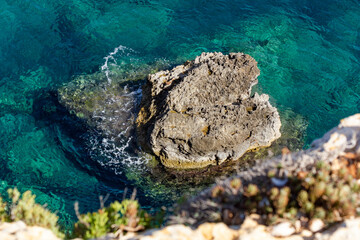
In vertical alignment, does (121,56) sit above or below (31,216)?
above

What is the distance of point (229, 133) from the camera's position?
1154 centimetres

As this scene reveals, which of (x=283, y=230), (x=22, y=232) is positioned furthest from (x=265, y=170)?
(x=22, y=232)

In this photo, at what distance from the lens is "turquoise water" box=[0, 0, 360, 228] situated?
12.4 m

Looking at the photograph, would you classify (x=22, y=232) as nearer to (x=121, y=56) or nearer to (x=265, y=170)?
(x=265, y=170)

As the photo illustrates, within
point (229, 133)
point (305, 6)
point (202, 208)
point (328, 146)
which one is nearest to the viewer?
point (202, 208)

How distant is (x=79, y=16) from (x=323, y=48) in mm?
13104

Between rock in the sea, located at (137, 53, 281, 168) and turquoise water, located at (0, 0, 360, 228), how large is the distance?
1.67 m

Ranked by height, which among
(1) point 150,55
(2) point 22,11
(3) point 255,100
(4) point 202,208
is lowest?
(4) point 202,208

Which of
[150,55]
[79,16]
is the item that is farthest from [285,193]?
[79,16]

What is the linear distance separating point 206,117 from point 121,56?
22.6 ft

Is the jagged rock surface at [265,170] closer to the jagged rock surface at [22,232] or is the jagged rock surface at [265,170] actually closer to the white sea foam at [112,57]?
the jagged rock surface at [22,232]

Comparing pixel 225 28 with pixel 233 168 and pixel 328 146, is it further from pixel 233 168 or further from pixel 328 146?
pixel 328 146

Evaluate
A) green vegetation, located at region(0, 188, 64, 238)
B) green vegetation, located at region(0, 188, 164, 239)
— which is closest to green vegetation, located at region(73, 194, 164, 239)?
green vegetation, located at region(0, 188, 164, 239)

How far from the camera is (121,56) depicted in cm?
1652
